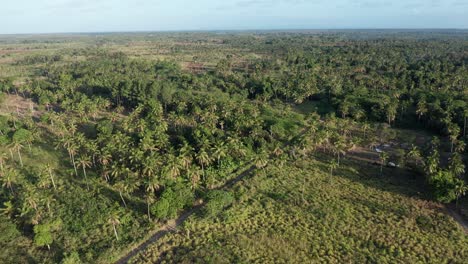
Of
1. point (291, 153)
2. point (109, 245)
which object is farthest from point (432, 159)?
point (109, 245)

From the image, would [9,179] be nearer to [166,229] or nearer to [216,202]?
[166,229]

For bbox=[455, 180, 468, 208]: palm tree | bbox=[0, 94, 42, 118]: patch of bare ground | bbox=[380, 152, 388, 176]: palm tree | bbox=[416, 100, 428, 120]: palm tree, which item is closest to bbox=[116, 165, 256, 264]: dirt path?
bbox=[380, 152, 388, 176]: palm tree

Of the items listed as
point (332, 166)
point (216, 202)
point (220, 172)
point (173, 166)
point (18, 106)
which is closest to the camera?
point (216, 202)

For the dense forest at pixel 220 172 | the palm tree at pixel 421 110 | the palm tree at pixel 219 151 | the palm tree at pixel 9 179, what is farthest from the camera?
the palm tree at pixel 421 110

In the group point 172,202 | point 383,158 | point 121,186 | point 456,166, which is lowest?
point 172,202

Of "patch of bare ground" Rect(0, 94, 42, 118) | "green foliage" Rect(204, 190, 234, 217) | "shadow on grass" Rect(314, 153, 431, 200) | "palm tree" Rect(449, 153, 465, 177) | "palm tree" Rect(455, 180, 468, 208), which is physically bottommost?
"shadow on grass" Rect(314, 153, 431, 200)

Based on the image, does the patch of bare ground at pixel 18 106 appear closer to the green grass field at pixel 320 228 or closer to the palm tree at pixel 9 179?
the palm tree at pixel 9 179

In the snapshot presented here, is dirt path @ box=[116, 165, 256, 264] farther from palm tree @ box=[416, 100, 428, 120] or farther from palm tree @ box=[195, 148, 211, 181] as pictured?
palm tree @ box=[416, 100, 428, 120]

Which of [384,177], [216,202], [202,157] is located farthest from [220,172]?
[384,177]

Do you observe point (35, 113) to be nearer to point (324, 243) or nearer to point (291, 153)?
point (291, 153)

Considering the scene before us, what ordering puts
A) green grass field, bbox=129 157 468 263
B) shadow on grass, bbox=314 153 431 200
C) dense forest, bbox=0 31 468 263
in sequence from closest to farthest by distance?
1. green grass field, bbox=129 157 468 263
2. dense forest, bbox=0 31 468 263
3. shadow on grass, bbox=314 153 431 200

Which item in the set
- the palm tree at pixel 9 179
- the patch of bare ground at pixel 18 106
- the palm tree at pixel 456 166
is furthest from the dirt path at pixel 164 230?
the patch of bare ground at pixel 18 106

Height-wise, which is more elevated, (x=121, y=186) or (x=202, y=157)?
(x=202, y=157)
